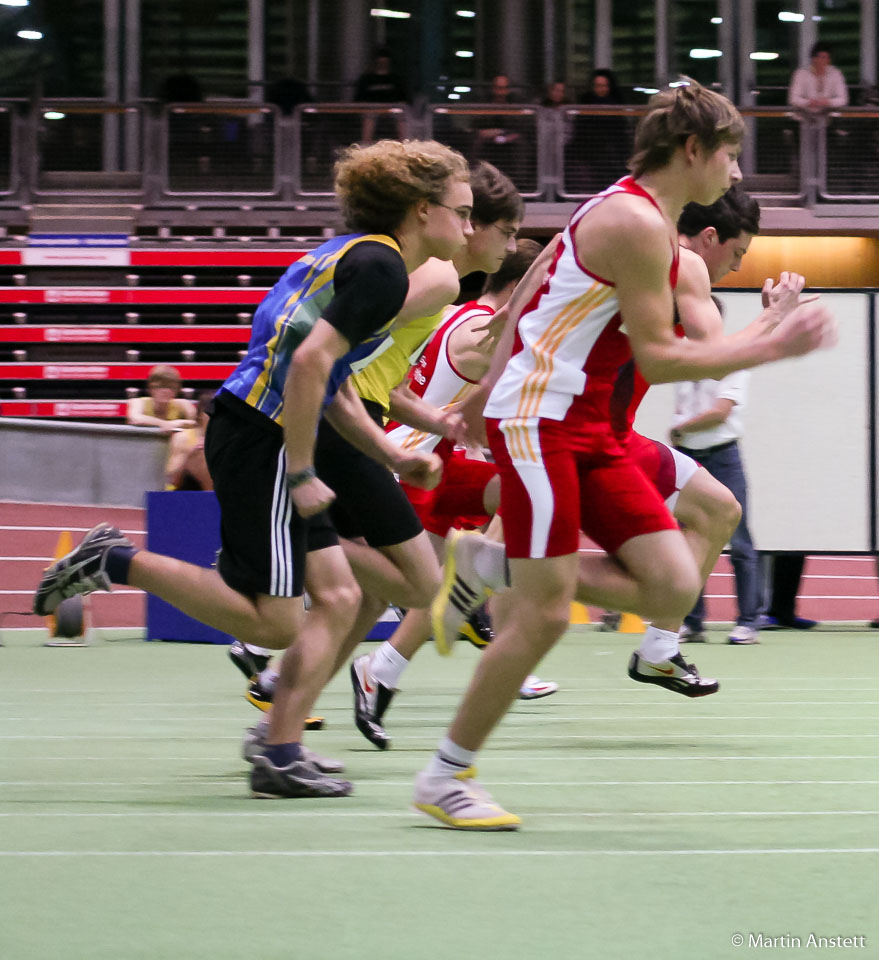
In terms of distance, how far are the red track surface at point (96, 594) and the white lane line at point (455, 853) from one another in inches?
297

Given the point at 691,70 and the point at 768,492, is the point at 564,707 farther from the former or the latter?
the point at 691,70

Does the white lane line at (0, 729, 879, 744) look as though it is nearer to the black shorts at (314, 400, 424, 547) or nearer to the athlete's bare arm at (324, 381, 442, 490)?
the black shorts at (314, 400, 424, 547)

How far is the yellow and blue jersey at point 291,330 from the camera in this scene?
4336 millimetres

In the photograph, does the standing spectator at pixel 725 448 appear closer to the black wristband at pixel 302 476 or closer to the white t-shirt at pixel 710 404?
the white t-shirt at pixel 710 404

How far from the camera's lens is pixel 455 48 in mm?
21219

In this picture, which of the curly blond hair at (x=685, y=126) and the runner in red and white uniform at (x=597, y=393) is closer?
the runner in red and white uniform at (x=597, y=393)

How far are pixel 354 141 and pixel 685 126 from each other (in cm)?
1369

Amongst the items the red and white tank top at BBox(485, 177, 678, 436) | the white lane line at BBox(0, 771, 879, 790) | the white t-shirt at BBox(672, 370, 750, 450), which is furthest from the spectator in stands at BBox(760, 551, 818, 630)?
the red and white tank top at BBox(485, 177, 678, 436)

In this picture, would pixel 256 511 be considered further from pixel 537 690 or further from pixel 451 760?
pixel 537 690

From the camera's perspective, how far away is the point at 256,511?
438 cm

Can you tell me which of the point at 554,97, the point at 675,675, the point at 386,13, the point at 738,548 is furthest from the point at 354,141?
the point at 675,675

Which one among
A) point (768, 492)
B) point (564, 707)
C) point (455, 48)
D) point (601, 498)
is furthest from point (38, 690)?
point (455, 48)

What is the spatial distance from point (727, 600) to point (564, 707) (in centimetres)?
599

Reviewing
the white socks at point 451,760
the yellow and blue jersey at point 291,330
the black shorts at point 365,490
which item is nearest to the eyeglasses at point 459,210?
the yellow and blue jersey at point 291,330
